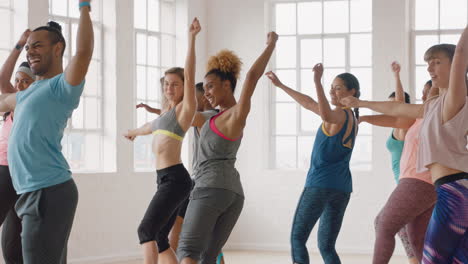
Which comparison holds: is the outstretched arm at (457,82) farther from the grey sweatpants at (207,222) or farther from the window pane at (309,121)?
the window pane at (309,121)

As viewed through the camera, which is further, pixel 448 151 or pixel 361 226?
pixel 361 226

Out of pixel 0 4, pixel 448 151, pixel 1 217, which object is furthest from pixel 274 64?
pixel 448 151

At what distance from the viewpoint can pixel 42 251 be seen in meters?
2.55

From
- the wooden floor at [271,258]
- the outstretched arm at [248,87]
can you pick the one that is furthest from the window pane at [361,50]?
the outstretched arm at [248,87]

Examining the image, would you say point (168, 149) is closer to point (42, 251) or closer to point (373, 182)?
point (42, 251)

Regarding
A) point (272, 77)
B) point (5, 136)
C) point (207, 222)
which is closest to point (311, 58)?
point (272, 77)

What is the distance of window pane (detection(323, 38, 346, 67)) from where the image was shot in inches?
295

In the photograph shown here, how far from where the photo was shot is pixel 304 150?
297 inches

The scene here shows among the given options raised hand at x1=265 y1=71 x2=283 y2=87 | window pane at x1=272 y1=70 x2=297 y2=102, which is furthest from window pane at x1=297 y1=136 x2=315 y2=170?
raised hand at x1=265 y1=71 x2=283 y2=87

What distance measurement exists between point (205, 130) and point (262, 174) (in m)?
4.05

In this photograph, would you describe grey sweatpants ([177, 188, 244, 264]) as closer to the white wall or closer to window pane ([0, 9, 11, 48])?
the white wall

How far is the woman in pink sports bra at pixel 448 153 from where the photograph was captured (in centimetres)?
289

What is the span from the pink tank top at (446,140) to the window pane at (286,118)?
461cm

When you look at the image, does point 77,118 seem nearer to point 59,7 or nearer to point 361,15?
point 59,7
